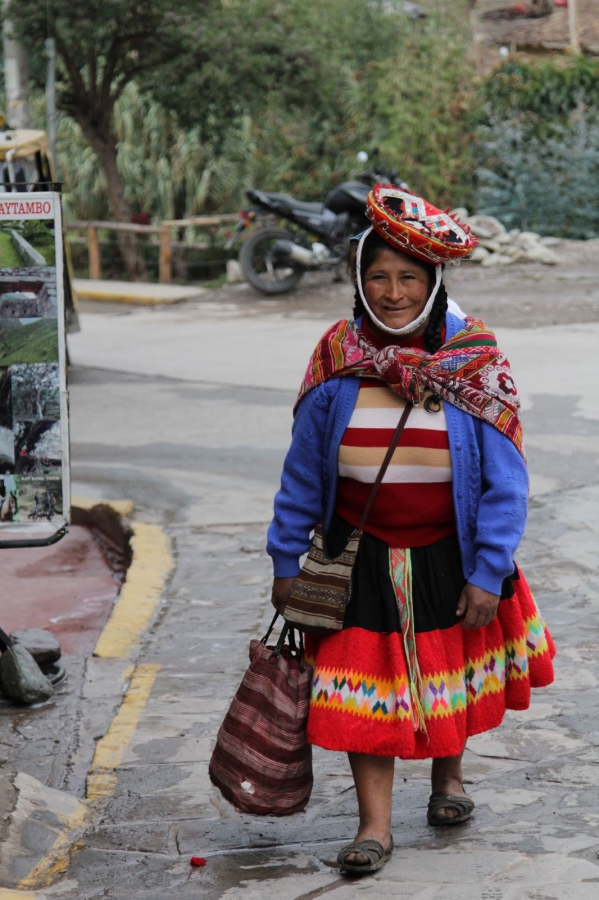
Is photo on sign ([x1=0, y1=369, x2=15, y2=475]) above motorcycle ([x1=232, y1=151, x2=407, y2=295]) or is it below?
above

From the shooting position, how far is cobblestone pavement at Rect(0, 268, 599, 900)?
118 inches

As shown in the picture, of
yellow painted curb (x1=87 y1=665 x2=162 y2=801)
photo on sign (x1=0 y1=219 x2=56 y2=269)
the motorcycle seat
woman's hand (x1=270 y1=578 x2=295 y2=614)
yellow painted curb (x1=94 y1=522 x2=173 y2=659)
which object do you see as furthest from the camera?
the motorcycle seat

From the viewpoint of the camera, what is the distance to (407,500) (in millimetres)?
2969

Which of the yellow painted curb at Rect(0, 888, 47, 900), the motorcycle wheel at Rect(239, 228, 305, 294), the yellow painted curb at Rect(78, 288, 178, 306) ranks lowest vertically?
the yellow painted curb at Rect(78, 288, 178, 306)

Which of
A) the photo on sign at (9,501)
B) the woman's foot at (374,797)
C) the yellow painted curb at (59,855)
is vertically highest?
the photo on sign at (9,501)

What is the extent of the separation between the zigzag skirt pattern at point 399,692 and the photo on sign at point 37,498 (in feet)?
4.52

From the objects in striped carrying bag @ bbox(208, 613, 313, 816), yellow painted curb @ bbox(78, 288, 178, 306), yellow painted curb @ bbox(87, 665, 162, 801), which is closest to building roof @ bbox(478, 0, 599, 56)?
yellow painted curb @ bbox(78, 288, 178, 306)

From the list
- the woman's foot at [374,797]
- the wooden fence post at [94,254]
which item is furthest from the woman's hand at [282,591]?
the wooden fence post at [94,254]

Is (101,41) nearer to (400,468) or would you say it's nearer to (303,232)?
(303,232)

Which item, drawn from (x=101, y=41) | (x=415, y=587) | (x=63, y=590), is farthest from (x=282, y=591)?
(x=101, y=41)

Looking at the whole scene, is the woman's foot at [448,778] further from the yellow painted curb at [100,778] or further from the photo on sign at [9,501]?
the photo on sign at [9,501]

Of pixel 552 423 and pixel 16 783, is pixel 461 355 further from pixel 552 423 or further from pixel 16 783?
pixel 552 423

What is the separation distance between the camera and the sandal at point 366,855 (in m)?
2.92

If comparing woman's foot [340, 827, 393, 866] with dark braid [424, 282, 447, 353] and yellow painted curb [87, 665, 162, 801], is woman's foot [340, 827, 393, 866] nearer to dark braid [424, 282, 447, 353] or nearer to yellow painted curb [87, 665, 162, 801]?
yellow painted curb [87, 665, 162, 801]
